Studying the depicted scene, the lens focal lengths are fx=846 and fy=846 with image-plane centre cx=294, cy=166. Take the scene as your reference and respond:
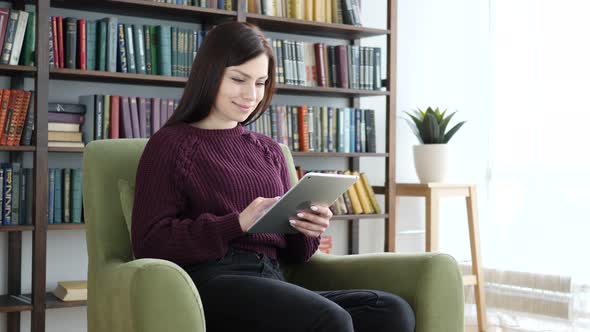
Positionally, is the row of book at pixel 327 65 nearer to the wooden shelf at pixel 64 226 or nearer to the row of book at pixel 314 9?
the row of book at pixel 314 9

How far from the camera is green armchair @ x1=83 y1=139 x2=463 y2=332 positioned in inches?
67.4

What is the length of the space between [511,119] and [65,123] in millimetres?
2438

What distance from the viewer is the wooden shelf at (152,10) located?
3312mm

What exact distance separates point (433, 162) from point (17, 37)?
1.95m

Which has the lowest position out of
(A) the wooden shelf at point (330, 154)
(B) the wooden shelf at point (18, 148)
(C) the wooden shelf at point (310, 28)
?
(A) the wooden shelf at point (330, 154)

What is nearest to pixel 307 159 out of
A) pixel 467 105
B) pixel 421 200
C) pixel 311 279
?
pixel 421 200

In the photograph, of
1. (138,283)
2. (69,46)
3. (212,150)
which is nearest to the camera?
(138,283)

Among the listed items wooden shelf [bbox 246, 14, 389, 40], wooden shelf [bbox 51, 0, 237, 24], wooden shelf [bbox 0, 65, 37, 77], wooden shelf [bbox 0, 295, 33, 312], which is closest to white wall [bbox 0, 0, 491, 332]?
wooden shelf [bbox 246, 14, 389, 40]

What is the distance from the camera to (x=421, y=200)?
4562 mm

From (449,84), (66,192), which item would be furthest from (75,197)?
(449,84)

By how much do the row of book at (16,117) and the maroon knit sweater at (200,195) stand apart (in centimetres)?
121

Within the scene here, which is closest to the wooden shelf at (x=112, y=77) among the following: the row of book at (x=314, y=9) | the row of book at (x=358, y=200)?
the row of book at (x=314, y=9)

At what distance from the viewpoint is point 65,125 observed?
3.24 meters

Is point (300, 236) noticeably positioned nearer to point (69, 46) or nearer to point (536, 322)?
point (69, 46)
